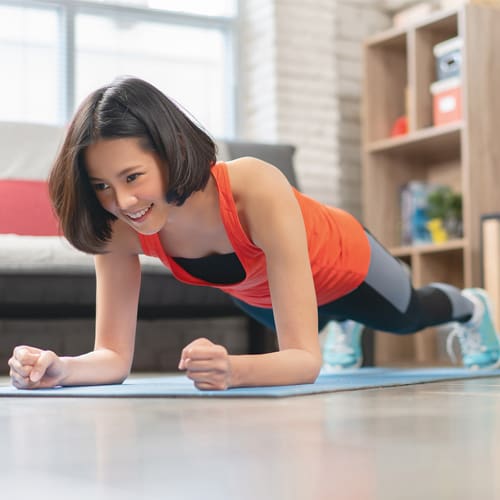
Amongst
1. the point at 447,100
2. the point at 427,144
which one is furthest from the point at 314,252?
the point at 427,144

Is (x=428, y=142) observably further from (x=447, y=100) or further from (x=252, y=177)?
(x=252, y=177)

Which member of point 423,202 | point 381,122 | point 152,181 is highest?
point 381,122

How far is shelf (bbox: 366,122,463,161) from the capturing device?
3.93m

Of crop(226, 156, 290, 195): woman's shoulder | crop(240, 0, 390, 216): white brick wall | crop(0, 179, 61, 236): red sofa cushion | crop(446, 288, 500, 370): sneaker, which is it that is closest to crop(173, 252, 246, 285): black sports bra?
crop(226, 156, 290, 195): woman's shoulder

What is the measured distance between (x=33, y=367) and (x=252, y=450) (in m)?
0.76

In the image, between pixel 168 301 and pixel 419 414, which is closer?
pixel 419 414

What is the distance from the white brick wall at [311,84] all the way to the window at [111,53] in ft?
0.47

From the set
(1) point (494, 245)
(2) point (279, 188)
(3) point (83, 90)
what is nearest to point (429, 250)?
(1) point (494, 245)

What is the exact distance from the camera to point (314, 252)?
1.78 metres

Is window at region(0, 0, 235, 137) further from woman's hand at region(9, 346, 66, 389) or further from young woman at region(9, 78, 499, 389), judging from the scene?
woman's hand at region(9, 346, 66, 389)

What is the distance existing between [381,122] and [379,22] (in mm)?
600

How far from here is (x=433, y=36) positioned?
4.15m

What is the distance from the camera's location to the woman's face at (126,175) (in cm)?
134

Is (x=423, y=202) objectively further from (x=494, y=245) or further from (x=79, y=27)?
(x=79, y=27)
